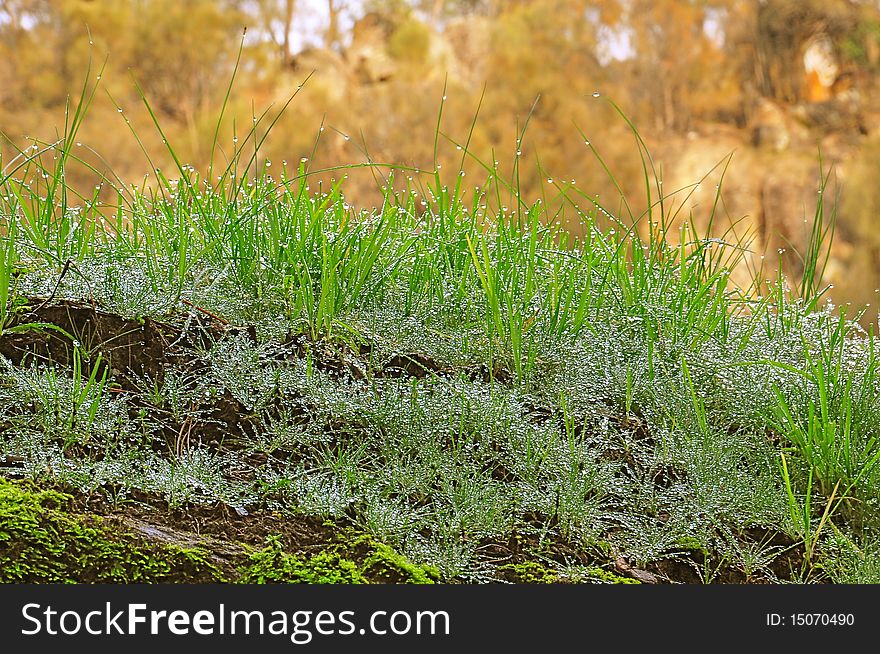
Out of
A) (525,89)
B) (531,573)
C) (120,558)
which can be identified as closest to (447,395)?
(531,573)

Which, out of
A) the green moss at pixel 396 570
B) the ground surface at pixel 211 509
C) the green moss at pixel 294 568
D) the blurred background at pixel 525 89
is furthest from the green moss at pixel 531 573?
the blurred background at pixel 525 89

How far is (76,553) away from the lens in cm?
116

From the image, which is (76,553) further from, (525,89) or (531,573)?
(525,89)

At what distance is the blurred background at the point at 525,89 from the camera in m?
12.2

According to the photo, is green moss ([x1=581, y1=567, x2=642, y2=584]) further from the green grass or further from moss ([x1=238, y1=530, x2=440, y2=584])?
moss ([x1=238, y1=530, x2=440, y2=584])

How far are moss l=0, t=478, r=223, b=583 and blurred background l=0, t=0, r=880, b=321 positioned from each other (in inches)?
397

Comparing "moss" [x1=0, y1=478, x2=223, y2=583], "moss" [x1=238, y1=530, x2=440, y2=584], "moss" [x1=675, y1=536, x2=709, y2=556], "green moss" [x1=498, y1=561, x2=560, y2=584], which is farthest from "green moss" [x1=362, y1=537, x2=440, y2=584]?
"moss" [x1=675, y1=536, x2=709, y2=556]

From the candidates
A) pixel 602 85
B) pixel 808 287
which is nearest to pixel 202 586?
pixel 808 287

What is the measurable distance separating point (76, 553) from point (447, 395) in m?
0.72

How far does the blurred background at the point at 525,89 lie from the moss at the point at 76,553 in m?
10.1

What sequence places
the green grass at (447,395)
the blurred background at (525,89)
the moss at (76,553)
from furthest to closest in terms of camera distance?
1. the blurred background at (525,89)
2. the green grass at (447,395)
3. the moss at (76,553)

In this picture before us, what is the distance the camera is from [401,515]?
133 centimetres

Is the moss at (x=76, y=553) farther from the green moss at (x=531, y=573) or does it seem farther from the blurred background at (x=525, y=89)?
the blurred background at (x=525, y=89)

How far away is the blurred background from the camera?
1224 cm
